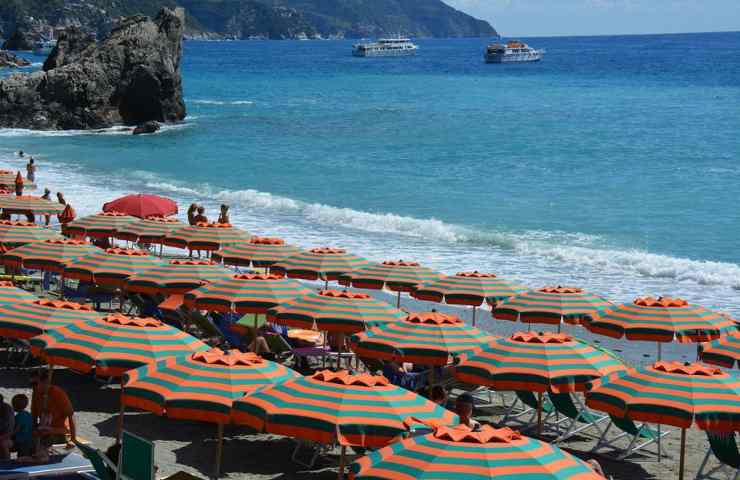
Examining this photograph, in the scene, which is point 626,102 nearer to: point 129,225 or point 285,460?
point 129,225

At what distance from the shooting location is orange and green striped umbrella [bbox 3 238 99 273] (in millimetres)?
17188

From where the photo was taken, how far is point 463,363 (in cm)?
1162

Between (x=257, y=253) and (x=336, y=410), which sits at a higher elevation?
(x=336, y=410)

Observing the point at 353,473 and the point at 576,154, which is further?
the point at 576,154

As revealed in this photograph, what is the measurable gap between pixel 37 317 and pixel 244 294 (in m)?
2.89

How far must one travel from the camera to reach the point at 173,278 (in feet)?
52.3

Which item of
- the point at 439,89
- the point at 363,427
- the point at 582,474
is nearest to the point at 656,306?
the point at 363,427

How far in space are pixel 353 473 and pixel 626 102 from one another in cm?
8170

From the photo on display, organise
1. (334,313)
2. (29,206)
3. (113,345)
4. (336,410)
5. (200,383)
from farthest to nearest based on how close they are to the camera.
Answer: (29,206), (334,313), (113,345), (200,383), (336,410)

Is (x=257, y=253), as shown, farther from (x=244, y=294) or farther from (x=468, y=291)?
(x=468, y=291)

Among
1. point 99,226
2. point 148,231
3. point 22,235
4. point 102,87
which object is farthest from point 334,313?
point 102,87

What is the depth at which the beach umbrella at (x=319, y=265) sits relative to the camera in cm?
1753

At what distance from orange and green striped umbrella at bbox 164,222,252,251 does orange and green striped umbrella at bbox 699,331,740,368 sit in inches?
363

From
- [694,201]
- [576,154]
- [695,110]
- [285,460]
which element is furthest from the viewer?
[695,110]
